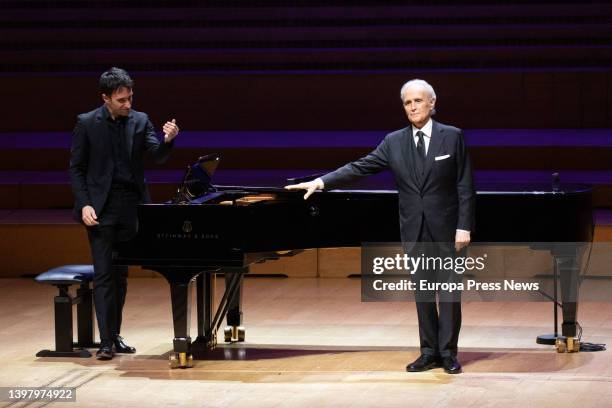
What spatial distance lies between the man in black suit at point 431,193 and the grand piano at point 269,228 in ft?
1.03

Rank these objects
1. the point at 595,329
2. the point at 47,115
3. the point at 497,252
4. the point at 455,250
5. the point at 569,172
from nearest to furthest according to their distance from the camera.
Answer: the point at 455,250
the point at 595,329
the point at 497,252
the point at 569,172
the point at 47,115

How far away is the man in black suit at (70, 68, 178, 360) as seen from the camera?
4746 millimetres

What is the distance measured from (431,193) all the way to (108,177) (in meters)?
1.26

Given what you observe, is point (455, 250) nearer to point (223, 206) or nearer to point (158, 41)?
point (223, 206)

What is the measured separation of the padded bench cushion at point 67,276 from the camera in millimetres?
4918

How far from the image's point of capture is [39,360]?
485 cm

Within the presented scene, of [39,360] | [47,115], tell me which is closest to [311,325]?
[39,360]

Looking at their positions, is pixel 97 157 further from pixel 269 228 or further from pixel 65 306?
pixel 269 228

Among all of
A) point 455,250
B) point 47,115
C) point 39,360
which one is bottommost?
point 39,360

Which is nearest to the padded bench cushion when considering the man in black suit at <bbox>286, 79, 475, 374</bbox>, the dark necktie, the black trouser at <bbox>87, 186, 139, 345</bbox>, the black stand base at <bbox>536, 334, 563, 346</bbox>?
the black trouser at <bbox>87, 186, 139, 345</bbox>

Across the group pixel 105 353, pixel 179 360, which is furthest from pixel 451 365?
pixel 105 353

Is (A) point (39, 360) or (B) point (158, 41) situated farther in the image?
(B) point (158, 41)

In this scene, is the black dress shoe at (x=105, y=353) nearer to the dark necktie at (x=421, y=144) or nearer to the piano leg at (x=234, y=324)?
the piano leg at (x=234, y=324)

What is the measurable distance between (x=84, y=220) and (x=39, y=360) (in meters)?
0.59
